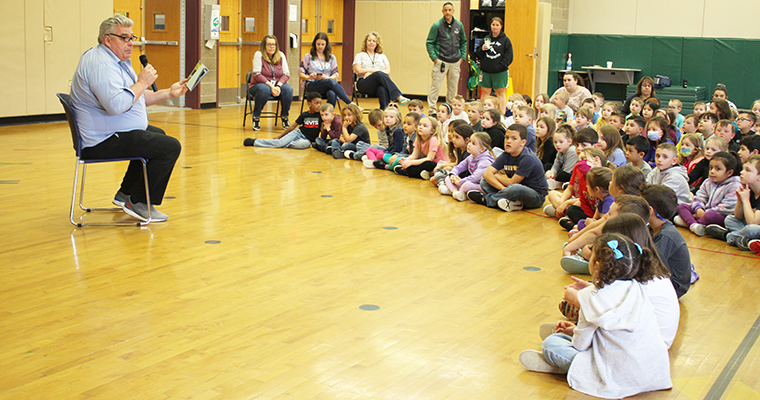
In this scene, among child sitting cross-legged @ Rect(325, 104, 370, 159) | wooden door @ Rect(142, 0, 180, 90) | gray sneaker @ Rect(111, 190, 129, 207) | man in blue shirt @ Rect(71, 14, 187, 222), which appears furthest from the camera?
wooden door @ Rect(142, 0, 180, 90)

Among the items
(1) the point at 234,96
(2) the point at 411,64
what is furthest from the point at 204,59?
(2) the point at 411,64

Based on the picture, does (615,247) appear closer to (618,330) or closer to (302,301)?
(618,330)

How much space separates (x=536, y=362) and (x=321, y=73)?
8.07 m

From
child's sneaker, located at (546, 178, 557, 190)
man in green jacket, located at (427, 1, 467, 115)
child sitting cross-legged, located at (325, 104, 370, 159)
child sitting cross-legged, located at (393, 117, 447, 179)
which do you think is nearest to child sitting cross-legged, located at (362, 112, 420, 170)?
child sitting cross-legged, located at (393, 117, 447, 179)

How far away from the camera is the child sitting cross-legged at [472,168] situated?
6.03 meters

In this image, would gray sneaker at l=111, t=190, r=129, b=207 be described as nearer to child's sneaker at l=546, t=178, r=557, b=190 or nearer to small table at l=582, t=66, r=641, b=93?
child's sneaker at l=546, t=178, r=557, b=190

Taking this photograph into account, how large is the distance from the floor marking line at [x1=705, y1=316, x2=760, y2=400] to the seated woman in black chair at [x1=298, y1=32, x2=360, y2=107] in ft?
24.8

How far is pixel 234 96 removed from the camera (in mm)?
13148

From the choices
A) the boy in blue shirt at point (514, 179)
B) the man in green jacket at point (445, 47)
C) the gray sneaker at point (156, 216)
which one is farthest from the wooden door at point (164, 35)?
the boy in blue shirt at point (514, 179)

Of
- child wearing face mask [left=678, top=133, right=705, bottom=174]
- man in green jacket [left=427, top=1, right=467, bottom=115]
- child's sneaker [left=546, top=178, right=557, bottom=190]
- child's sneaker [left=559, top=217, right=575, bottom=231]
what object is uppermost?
man in green jacket [left=427, top=1, right=467, bottom=115]

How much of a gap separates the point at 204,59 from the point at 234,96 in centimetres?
140

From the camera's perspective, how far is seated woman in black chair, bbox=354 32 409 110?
10656 mm

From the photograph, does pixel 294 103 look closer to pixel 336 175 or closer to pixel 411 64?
pixel 411 64

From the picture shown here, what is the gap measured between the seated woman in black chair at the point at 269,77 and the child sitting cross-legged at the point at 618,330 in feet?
25.3
